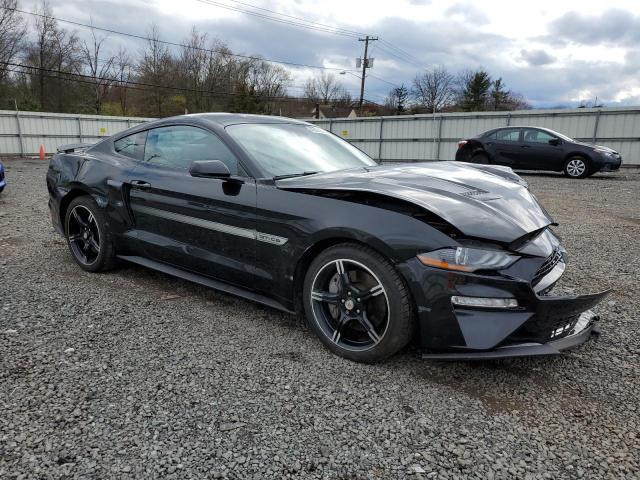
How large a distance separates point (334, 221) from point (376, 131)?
65.0 ft

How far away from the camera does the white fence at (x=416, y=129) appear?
49.7 feet

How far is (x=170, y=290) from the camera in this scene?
152 inches

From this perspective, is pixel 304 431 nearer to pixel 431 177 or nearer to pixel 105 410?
pixel 105 410

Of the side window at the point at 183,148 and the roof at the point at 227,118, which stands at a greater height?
the roof at the point at 227,118

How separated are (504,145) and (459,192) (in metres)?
11.5

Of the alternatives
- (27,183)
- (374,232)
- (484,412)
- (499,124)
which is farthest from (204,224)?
(499,124)

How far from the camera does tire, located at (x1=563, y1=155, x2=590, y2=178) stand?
12.1 meters

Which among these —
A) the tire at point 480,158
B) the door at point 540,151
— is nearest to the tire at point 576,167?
the door at point 540,151

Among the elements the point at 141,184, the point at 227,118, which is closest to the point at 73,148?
the point at 141,184

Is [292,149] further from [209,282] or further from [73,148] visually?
[73,148]

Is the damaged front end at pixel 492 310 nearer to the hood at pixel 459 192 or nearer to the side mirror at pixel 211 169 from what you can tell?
the hood at pixel 459 192

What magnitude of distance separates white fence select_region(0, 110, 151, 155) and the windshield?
68.3ft

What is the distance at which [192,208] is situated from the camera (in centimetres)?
330

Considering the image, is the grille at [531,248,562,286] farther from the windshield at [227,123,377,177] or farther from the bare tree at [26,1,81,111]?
the bare tree at [26,1,81,111]
